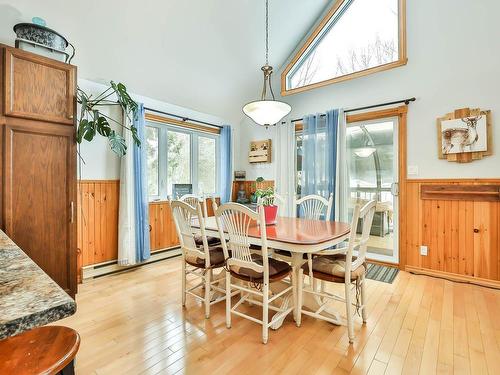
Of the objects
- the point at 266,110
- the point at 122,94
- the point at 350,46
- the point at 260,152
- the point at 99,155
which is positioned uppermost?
the point at 350,46

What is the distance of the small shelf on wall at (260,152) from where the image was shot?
15.5ft

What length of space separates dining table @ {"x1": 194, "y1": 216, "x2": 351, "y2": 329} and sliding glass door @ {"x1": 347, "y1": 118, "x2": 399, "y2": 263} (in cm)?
147

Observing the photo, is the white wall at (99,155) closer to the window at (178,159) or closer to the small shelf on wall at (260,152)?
the window at (178,159)

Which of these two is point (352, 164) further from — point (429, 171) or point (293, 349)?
point (293, 349)

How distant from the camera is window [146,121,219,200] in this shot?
12.8ft

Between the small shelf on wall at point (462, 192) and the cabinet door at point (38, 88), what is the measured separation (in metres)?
3.83

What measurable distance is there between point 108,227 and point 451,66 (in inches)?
176

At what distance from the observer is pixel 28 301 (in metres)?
0.61

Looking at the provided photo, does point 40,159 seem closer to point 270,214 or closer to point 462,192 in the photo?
point 270,214

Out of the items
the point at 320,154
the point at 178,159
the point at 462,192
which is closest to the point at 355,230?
the point at 462,192

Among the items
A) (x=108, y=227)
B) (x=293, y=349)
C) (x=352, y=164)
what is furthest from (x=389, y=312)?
(x=108, y=227)

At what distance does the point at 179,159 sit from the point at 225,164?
32.1 inches

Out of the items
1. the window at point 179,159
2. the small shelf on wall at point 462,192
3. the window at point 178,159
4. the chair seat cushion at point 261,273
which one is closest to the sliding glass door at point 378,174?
the small shelf on wall at point 462,192

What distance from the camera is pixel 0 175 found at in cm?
202
